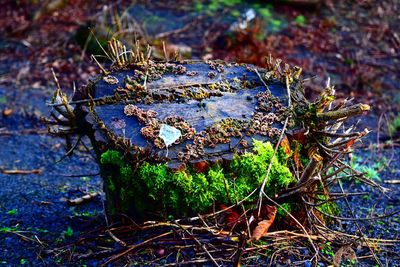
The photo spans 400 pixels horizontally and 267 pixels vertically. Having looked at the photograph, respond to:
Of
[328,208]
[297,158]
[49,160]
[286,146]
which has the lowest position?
[49,160]

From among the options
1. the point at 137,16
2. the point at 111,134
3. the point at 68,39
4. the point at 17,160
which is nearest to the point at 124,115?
the point at 111,134

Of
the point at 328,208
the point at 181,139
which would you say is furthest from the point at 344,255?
the point at 181,139

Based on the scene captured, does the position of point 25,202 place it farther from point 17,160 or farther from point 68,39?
point 68,39

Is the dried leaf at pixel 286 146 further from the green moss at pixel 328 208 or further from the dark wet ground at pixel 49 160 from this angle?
the dark wet ground at pixel 49 160

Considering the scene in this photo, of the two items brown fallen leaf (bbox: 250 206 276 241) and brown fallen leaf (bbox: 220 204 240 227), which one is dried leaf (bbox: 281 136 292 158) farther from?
brown fallen leaf (bbox: 220 204 240 227)

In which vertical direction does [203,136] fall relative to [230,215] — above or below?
above

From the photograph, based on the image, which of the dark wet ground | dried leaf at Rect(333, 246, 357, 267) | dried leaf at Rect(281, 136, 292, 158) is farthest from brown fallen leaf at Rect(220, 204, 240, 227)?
the dark wet ground

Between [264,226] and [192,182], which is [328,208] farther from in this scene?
[192,182]

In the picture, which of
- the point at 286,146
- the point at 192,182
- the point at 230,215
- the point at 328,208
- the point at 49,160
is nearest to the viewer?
the point at 192,182
